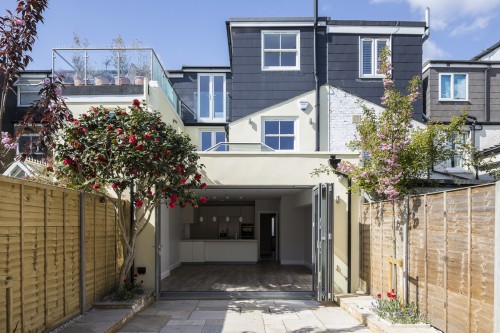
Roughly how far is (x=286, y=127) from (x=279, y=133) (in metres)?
0.28

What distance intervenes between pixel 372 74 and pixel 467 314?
30.4 feet

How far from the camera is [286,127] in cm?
1280

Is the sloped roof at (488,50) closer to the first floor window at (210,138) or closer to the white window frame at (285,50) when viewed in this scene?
the white window frame at (285,50)

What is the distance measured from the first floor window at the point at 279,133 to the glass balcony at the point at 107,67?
12.6 ft

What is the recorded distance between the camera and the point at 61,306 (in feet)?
19.3

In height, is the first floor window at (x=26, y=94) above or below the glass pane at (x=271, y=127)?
above

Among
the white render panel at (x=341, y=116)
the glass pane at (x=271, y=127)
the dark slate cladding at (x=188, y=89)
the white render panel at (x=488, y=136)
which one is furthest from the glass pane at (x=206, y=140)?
the white render panel at (x=488, y=136)

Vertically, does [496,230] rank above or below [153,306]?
above

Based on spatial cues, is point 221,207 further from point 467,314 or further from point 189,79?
point 467,314

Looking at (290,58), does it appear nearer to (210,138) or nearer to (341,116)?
(341,116)

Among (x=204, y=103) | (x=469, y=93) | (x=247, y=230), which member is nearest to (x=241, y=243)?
(x=247, y=230)

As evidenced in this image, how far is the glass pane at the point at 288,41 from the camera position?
12.9 m

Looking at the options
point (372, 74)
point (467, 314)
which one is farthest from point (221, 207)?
point (467, 314)

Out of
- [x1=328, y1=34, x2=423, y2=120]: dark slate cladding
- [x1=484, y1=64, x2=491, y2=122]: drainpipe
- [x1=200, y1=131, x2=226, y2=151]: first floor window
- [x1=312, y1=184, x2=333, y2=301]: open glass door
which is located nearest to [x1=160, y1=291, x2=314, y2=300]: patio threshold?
[x1=312, y1=184, x2=333, y2=301]: open glass door
